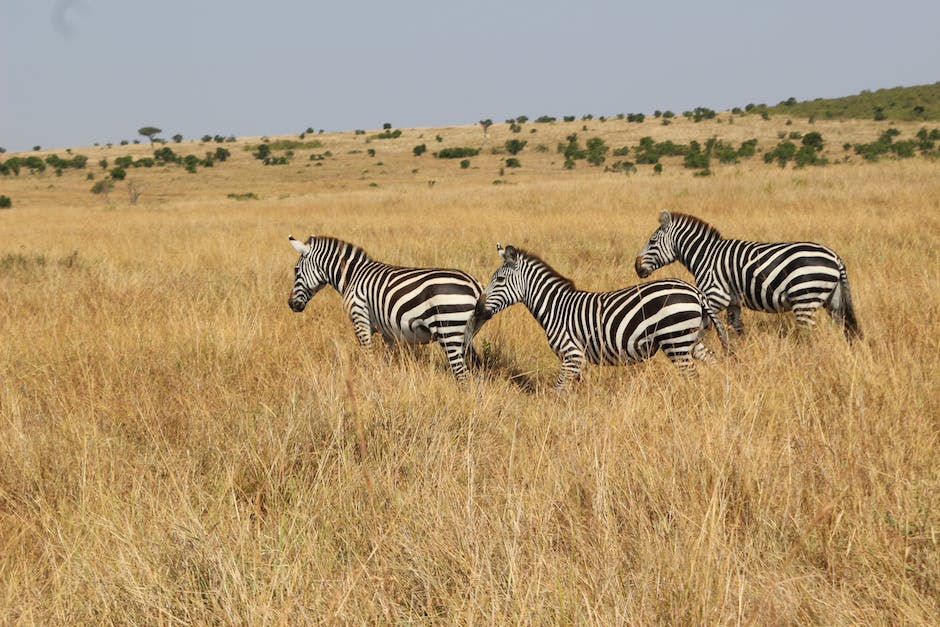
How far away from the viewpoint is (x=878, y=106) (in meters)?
71.4

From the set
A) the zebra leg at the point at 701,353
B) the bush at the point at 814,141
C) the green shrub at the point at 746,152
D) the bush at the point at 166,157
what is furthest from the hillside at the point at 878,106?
the zebra leg at the point at 701,353

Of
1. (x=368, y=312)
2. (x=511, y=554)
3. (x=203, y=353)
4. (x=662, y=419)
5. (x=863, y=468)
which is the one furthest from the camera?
(x=368, y=312)

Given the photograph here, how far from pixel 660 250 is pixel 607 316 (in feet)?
8.86

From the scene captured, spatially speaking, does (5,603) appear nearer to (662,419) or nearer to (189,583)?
(189,583)

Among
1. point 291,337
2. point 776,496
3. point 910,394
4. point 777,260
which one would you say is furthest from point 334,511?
point 777,260

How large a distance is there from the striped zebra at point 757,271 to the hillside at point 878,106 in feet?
207

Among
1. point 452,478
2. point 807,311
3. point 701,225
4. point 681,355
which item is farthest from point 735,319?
point 452,478

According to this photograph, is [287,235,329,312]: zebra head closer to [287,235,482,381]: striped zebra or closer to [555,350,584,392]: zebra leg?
[287,235,482,381]: striped zebra

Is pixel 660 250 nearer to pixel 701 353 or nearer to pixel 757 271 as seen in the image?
pixel 757 271

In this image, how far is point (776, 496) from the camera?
9.22 ft

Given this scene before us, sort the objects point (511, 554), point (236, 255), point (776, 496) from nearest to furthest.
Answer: point (511, 554)
point (776, 496)
point (236, 255)

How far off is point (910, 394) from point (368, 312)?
410cm

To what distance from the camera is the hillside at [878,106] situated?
205ft

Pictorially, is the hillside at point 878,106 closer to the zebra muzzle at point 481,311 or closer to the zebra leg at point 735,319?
the zebra leg at point 735,319
